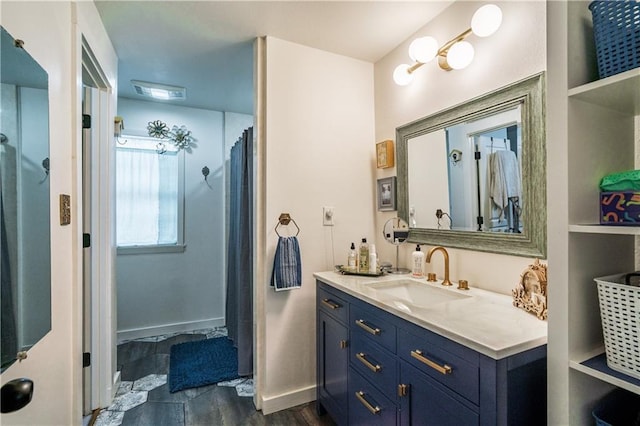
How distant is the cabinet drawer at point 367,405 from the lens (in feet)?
4.39

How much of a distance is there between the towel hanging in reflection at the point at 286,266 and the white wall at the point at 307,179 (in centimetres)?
8

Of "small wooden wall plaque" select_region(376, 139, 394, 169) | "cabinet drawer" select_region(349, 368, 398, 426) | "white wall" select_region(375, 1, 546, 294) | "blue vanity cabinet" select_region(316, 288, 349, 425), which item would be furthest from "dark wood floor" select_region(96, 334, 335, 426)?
"small wooden wall plaque" select_region(376, 139, 394, 169)

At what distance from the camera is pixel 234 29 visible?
1.99 metres

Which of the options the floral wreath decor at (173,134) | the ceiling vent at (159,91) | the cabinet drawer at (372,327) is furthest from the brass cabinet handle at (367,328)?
the floral wreath decor at (173,134)

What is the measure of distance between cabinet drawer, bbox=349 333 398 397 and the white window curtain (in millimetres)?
2555

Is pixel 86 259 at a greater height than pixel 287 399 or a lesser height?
greater

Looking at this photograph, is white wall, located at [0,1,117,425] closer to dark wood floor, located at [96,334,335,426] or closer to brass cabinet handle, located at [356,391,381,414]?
dark wood floor, located at [96,334,335,426]

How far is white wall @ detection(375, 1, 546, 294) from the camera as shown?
140cm

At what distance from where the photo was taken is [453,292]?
155 centimetres

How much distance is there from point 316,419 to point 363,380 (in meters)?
0.67

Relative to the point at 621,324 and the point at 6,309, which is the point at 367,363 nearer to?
the point at 621,324

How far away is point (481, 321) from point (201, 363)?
7.78 feet

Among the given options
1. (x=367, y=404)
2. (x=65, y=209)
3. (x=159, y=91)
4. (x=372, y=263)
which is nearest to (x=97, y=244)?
(x=65, y=209)

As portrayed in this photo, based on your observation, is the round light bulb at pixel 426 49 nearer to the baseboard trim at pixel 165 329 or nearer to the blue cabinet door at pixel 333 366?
the blue cabinet door at pixel 333 366
